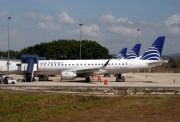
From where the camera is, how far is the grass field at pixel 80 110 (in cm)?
1805

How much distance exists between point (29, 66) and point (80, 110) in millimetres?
36767

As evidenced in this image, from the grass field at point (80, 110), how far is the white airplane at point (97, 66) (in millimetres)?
26050

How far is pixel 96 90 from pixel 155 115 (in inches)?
666

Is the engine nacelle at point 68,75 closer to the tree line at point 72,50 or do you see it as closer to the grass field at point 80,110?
the grass field at point 80,110

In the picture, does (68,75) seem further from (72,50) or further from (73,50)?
(72,50)

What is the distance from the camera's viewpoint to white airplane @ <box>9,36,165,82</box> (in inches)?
2160

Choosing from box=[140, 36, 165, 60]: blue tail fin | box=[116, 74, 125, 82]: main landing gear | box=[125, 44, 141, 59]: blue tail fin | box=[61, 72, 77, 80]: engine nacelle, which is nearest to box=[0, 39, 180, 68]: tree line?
box=[125, 44, 141, 59]: blue tail fin

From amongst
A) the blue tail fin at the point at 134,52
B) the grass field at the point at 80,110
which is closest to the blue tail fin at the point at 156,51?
the blue tail fin at the point at 134,52

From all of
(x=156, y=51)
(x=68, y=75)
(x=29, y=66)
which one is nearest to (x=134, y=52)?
(x=156, y=51)

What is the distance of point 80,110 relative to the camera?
21.9m

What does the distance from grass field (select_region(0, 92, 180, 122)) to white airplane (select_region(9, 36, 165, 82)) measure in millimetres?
26050

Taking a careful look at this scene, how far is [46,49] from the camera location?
129125 millimetres

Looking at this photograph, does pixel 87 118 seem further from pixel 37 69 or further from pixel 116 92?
pixel 37 69

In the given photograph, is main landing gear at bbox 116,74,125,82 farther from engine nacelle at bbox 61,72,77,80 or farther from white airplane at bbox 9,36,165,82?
engine nacelle at bbox 61,72,77,80
